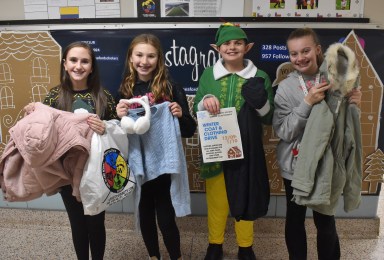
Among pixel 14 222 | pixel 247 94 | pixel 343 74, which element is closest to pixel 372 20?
pixel 343 74

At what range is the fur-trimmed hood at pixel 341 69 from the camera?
1.31m

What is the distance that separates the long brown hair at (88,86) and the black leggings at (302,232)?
0.98 m

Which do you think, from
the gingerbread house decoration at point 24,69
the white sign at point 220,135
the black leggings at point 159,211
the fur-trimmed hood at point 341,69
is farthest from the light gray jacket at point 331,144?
the gingerbread house decoration at point 24,69

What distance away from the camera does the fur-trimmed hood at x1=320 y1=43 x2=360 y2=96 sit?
1.31 m

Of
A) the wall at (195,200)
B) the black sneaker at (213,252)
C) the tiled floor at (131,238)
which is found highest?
the wall at (195,200)

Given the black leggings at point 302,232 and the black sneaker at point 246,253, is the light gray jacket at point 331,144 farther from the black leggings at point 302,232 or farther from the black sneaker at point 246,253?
the black sneaker at point 246,253

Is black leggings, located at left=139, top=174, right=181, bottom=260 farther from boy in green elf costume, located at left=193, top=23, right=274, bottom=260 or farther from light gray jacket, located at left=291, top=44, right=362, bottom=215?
light gray jacket, located at left=291, top=44, right=362, bottom=215

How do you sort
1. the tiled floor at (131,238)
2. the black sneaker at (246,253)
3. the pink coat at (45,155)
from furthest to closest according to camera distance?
the tiled floor at (131,238) < the black sneaker at (246,253) < the pink coat at (45,155)

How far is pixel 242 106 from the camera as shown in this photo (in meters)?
1.59

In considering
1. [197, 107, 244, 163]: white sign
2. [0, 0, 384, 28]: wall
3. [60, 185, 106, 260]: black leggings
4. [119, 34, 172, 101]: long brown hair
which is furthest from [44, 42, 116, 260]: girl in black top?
[0, 0, 384, 28]: wall

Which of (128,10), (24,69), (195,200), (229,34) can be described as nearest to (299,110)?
(229,34)

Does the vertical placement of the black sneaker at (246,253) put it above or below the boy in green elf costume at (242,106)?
below

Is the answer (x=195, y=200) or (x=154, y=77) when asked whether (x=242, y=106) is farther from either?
(x=195, y=200)

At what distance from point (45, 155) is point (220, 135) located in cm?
77
